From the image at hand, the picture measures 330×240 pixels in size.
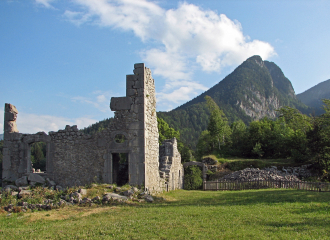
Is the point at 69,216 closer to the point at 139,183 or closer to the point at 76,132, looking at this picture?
the point at 139,183

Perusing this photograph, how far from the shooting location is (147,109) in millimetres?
14578

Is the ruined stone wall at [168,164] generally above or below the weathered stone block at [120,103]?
below

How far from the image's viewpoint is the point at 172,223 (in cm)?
757

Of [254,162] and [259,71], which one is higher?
[259,71]

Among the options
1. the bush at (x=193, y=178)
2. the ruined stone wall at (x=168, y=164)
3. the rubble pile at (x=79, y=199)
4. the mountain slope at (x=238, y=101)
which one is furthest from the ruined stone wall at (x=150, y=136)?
the mountain slope at (x=238, y=101)

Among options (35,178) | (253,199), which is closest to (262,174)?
(253,199)

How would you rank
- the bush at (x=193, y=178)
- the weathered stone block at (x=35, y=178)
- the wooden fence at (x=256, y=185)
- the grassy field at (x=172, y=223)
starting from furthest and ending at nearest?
the bush at (x=193, y=178)
the wooden fence at (x=256, y=185)
the weathered stone block at (x=35, y=178)
the grassy field at (x=172, y=223)

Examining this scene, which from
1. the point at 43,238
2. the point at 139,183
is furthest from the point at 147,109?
the point at 43,238

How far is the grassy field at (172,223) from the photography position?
653cm

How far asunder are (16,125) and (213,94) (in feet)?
398

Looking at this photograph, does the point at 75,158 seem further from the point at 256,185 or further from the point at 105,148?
the point at 256,185

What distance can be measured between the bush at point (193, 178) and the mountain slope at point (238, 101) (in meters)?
59.2

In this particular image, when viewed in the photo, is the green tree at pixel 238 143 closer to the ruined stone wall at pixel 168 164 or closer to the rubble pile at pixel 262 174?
the rubble pile at pixel 262 174

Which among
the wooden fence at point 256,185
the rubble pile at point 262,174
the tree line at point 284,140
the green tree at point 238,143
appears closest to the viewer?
the wooden fence at point 256,185
